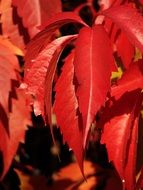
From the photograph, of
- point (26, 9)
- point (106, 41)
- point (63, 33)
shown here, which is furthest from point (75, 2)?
point (106, 41)

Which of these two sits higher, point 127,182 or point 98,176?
point 127,182

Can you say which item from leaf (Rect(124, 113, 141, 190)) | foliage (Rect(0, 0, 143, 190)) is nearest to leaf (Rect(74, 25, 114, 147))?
foliage (Rect(0, 0, 143, 190))

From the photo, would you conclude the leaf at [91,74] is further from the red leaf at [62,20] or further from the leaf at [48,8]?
the leaf at [48,8]

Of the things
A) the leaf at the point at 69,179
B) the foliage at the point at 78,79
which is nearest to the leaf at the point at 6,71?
the foliage at the point at 78,79

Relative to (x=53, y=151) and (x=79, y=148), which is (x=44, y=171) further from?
(x=79, y=148)

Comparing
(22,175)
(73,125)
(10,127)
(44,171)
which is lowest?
(44,171)

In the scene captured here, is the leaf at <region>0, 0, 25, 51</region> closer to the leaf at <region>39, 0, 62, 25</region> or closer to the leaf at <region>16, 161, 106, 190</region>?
the leaf at <region>39, 0, 62, 25</region>
